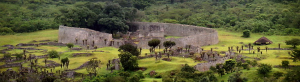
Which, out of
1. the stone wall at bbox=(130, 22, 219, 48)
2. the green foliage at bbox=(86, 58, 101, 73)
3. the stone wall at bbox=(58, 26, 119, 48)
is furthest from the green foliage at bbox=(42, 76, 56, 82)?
the stone wall at bbox=(130, 22, 219, 48)

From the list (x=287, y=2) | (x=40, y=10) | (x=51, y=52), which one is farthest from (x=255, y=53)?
(x=40, y=10)

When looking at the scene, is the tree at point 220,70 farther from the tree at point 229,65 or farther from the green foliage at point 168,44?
the green foliage at point 168,44

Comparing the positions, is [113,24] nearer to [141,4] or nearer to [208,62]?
[208,62]

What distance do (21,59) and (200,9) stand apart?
56.9m

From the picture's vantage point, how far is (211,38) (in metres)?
72.8

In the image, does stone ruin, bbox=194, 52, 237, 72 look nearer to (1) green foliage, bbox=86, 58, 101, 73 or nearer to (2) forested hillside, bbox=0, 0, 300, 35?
(1) green foliage, bbox=86, 58, 101, 73

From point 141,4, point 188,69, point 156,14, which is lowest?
point 188,69

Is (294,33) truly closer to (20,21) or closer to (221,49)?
(221,49)

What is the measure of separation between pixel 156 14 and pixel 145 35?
2617 cm

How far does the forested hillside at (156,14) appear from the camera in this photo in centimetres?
8238

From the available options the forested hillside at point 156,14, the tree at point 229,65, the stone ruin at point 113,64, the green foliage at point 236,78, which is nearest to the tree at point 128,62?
the stone ruin at point 113,64

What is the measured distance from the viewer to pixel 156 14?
107 metres

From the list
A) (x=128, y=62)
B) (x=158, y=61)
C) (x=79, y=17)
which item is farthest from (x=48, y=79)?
(x=79, y=17)

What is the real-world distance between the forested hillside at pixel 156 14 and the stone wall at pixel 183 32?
3.69 metres
